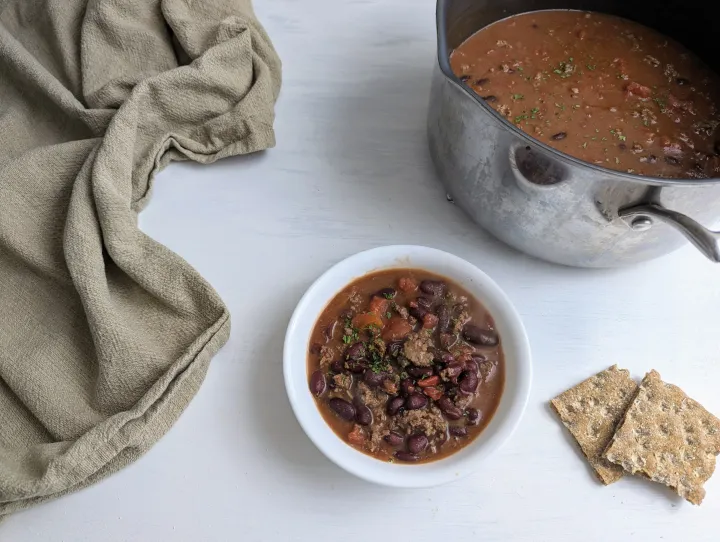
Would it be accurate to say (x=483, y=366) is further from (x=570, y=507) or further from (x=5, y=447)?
(x=5, y=447)

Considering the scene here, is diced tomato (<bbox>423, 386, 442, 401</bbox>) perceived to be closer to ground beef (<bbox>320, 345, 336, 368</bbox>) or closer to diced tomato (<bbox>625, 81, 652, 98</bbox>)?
ground beef (<bbox>320, 345, 336, 368</bbox>)

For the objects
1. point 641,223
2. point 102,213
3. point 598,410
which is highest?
point 641,223

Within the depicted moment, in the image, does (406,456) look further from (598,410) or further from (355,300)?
(598,410)

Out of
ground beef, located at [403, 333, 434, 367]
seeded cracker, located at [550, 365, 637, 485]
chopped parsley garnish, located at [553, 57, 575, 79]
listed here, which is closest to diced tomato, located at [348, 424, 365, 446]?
ground beef, located at [403, 333, 434, 367]

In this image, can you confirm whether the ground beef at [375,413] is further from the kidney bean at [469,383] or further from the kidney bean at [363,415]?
the kidney bean at [469,383]

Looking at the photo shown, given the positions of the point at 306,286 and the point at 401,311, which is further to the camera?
the point at 306,286

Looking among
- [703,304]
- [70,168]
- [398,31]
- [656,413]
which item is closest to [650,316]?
[703,304]

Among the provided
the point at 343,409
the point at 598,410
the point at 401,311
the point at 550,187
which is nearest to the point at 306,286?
the point at 401,311

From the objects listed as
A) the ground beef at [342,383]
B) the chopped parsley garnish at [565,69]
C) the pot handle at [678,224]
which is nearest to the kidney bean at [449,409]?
the ground beef at [342,383]
